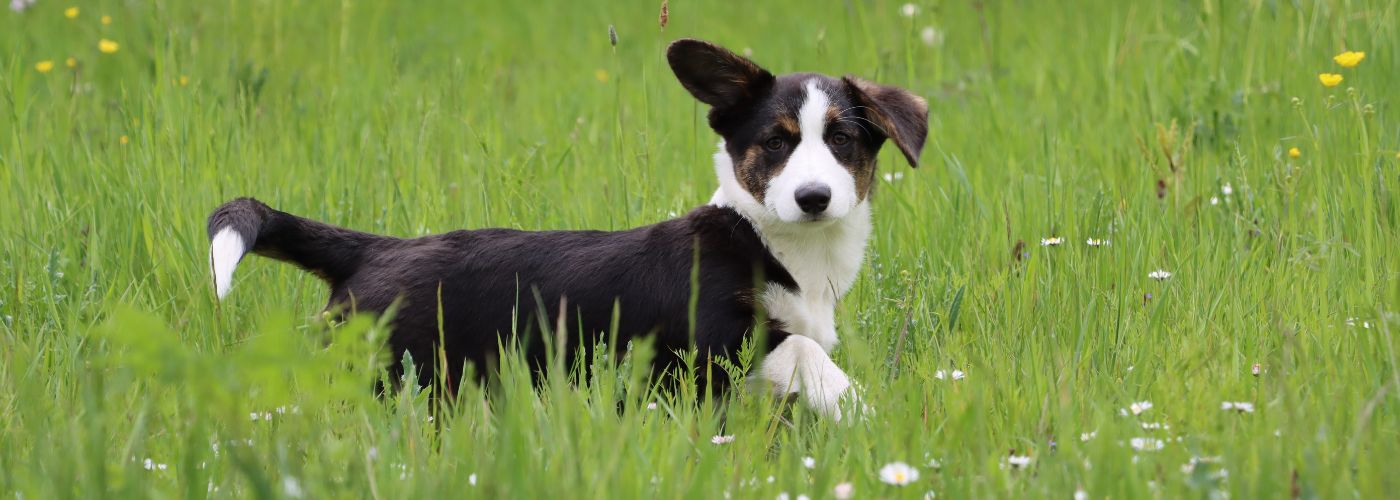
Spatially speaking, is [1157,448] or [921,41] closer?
[1157,448]

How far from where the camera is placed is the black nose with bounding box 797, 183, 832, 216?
3.51 m

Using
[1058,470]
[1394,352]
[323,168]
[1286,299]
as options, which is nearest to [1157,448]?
[1058,470]

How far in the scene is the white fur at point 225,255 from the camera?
321 cm

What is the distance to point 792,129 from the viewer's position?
12.2 feet

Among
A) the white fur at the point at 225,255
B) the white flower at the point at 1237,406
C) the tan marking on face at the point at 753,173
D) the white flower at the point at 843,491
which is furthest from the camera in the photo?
the tan marking on face at the point at 753,173

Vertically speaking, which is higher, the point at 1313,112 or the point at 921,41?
the point at 921,41

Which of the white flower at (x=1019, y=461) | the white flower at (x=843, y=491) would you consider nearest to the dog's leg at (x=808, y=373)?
the white flower at (x=1019, y=461)

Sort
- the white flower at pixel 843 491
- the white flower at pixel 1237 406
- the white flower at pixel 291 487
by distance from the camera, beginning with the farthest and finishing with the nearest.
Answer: the white flower at pixel 1237 406 < the white flower at pixel 843 491 < the white flower at pixel 291 487

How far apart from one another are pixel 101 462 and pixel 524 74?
630 cm

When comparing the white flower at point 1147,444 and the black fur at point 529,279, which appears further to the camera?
the black fur at point 529,279

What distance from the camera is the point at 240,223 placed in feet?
11.2

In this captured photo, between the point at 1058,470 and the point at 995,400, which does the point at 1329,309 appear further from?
the point at 1058,470

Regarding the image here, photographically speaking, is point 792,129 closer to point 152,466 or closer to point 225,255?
point 225,255

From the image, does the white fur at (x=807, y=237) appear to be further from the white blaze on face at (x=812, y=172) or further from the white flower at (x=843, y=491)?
the white flower at (x=843, y=491)
